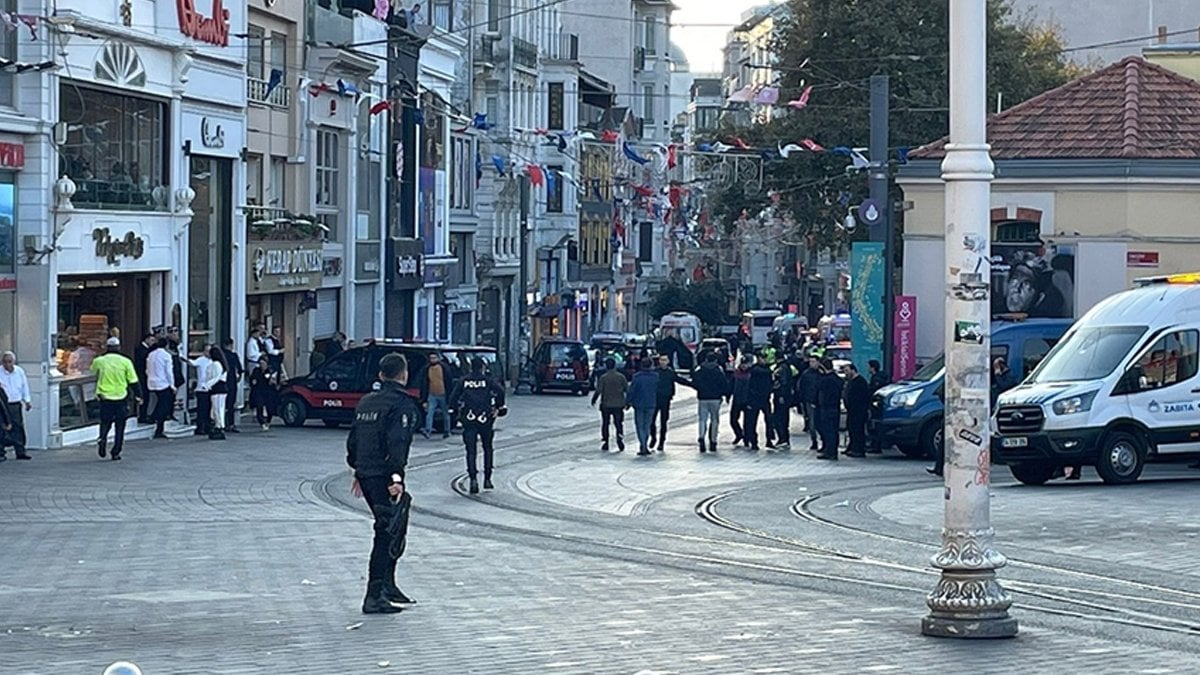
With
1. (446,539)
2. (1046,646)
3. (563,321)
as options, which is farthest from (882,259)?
(563,321)

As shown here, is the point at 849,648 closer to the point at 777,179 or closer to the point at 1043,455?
the point at 1043,455

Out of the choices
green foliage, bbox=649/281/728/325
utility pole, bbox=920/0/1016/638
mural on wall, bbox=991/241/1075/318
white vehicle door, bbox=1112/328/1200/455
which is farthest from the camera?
green foliage, bbox=649/281/728/325

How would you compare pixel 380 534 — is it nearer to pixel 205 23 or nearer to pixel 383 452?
pixel 383 452

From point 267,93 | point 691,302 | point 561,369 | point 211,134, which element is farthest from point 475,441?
point 691,302

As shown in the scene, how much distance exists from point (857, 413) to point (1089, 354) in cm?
735

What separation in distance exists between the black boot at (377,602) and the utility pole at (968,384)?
3747mm

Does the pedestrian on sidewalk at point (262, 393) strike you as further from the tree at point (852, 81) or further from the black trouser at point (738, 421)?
the tree at point (852, 81)

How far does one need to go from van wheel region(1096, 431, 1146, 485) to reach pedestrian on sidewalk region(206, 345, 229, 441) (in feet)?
47.9

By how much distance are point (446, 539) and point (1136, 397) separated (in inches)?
430

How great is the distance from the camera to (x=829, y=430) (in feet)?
109

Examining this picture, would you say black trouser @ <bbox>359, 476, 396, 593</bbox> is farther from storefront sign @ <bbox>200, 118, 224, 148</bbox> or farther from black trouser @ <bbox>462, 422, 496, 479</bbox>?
storefront sign @ <bbox>200, 118, 224, 148</bbox>

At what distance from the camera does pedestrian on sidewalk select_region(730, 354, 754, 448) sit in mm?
35000

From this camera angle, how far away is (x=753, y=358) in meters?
37.7

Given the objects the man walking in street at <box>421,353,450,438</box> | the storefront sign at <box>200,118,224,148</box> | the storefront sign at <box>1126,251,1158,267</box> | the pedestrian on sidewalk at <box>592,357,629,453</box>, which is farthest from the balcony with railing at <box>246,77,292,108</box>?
the storefront sign at <box>1126,251,1158,267</box>
